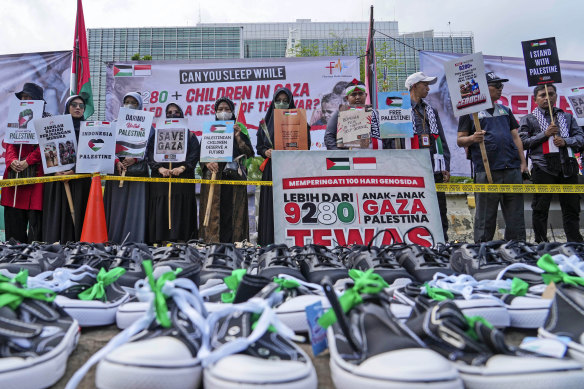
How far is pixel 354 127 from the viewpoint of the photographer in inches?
199

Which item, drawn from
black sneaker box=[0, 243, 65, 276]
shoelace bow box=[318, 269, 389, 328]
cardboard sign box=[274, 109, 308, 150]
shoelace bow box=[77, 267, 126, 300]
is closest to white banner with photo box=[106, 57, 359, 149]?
cardboard sign box=[274, 109, 308, 150]

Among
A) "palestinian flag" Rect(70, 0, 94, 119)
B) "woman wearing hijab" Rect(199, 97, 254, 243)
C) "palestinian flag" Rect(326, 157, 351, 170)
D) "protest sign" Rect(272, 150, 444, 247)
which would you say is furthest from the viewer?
"palestinian flag" Rect(70, 0, 94, 119)

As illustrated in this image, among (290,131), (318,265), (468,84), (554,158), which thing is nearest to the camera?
(318,265)

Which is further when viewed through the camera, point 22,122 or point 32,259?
point 22,122

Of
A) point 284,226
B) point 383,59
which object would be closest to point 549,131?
point 284,226

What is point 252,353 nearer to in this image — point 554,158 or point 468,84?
point 468,84

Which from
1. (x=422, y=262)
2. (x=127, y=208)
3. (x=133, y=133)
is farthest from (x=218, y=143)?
(x=422, y=262)

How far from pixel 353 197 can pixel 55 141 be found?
397cm

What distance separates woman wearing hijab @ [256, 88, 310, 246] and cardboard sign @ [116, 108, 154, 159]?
166cm

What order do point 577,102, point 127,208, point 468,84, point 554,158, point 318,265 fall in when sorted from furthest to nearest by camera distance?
point 127,208 → point 577,102 → point 554,158 → point 468,84 → point 318,265

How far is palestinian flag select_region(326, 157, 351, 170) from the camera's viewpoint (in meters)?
3.79

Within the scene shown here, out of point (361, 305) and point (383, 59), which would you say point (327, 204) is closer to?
point (361, 305)

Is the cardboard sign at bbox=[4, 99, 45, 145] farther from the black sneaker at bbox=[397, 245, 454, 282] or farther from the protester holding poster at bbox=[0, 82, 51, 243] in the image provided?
the black sneaker at bbox=[397, 245, 454, 282]

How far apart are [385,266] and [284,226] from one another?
1.74 meters
